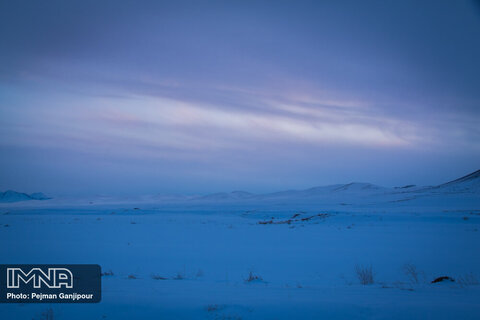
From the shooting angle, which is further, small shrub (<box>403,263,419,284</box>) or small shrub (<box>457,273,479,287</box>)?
small shrub (<box>403,263,419,284</box>)

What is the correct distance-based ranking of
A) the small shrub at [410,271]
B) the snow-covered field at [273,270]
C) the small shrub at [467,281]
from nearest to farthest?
the snow-covered field at [273,270], the small shrub at [467,281], the small shrub at [410,271]

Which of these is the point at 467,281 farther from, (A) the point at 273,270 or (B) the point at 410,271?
(A) the point at 273,270

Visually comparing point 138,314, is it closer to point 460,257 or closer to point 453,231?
point 460,257

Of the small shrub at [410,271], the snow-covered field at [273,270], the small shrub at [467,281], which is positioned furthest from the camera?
the small shrub at [410,271]

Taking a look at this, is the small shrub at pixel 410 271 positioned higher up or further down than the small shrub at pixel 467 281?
further down

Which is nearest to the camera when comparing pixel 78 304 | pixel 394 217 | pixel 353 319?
pixel 353 319

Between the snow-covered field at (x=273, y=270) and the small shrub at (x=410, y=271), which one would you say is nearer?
the snow-covered field at (x=273, y=270)

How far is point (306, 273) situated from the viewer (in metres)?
9.44

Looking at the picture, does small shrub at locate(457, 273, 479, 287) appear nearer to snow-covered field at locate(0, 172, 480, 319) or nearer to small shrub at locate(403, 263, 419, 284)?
snow-covered field at locate(0, 172, 480, 319)

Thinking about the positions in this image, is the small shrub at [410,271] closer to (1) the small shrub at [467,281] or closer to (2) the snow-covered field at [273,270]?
(2) the snow-covered field at [273,270]

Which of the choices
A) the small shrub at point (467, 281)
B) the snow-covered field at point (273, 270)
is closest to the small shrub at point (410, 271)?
the snow-covered field at point (273, 270)

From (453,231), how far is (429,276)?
1118cm

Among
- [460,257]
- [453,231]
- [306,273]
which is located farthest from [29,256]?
[453,231]

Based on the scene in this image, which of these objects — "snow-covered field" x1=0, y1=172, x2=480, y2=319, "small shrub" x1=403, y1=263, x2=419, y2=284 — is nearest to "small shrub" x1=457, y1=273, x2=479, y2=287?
"snow-covered field" x1=0, y1=172, x2=480, y2=319
